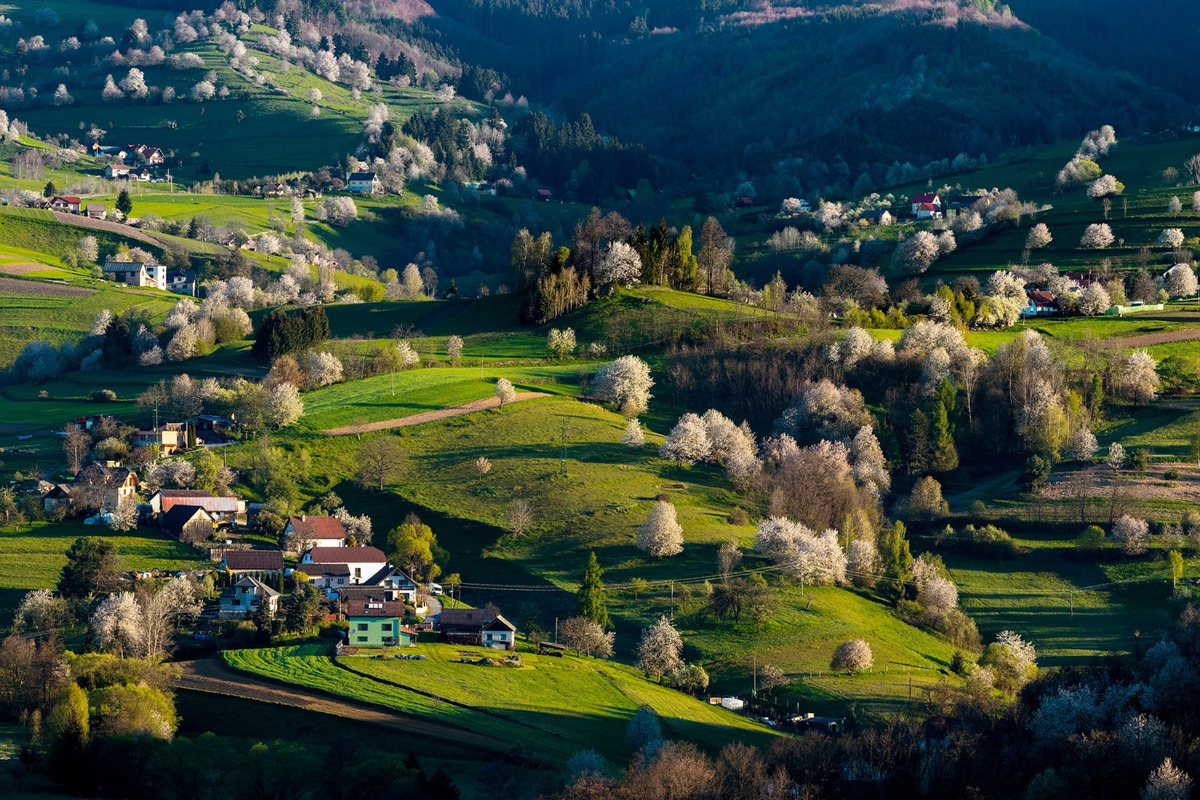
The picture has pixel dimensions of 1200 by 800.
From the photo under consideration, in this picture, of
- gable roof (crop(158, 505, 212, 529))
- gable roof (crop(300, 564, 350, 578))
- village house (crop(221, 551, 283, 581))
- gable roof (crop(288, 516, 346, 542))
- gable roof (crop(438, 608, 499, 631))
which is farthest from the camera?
gable roof (crop(158, 505, 212, 529))

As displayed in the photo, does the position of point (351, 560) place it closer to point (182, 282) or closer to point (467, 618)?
point (467, 618)

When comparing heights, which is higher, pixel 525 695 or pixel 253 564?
pixel 253 564

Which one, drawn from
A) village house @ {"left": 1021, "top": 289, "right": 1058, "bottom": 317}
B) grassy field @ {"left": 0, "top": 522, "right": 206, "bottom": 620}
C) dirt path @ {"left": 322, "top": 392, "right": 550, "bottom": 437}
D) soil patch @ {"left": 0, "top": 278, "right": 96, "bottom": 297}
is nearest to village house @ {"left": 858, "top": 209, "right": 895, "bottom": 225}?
village house @ {"left": 1021, "top": 289, "right": 1058, "bottom": 317}

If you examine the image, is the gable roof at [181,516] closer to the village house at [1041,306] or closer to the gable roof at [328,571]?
the gable roof at [328,571]

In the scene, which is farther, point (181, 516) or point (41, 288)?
point (41, 288)

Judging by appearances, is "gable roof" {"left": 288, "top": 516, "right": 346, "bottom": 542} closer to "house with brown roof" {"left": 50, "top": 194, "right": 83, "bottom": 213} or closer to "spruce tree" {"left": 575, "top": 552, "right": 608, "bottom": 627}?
"spruce tree" {"left": 575, "top": 552, "right": 608, "bottom": 627}

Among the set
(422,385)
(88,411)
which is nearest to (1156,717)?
(422,385)

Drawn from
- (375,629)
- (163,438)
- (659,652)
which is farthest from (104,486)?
(659,652)
